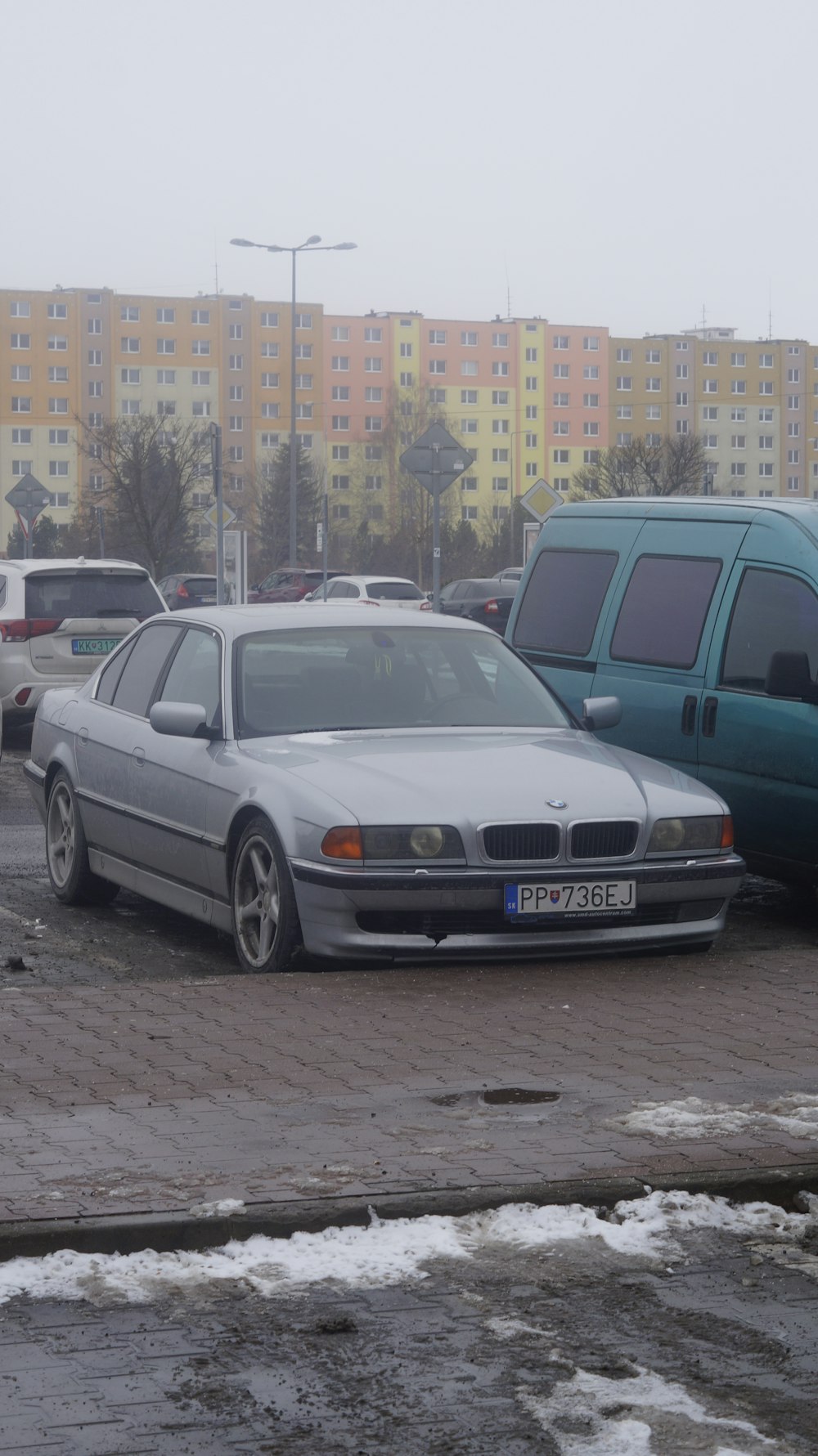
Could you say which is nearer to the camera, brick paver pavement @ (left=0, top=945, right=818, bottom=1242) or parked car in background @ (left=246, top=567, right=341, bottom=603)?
brick paver pavement @ (left=0, top=945, right=818, bottom=1242)

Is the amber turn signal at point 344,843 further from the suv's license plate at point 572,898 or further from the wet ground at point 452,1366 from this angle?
the wet ground at point 452,1366

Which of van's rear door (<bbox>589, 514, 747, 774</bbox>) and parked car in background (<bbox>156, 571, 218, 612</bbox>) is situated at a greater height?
van's rear door (<bbox>589, 514, 747, 774</bbox>)

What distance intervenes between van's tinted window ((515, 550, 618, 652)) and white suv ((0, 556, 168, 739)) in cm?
809

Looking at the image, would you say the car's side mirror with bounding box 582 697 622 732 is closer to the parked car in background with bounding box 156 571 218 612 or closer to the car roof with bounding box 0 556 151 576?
the car roof with bounding box 0 556 151 576

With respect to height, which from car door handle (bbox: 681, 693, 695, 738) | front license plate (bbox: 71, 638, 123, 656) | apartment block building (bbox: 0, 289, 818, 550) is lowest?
front license plate (bbox: 71, 638, 123, 656)

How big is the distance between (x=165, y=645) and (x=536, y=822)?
2687 millimetres

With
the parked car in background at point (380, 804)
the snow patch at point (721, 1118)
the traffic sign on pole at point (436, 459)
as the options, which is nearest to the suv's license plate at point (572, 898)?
the parked car in background at point (380, 804)

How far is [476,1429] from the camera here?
3.46 meters

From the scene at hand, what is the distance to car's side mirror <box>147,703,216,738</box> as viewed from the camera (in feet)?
26.6

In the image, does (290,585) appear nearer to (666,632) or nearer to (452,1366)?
(666,632)

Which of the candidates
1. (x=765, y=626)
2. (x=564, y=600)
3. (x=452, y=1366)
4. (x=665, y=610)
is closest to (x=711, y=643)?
(x=765, y=626)

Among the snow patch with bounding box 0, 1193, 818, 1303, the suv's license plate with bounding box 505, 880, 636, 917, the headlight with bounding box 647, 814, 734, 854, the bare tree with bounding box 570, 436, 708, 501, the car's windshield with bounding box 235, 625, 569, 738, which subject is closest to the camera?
the snow patch with bounding box 0, 1193, 818, 1303

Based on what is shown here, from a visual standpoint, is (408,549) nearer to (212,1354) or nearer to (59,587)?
(59,587)

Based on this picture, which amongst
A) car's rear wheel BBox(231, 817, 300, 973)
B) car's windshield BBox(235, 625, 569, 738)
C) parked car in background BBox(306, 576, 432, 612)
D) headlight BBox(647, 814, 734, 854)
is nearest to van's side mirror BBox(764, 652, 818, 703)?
car's windshield BBox(235, 625, 569, 738)
